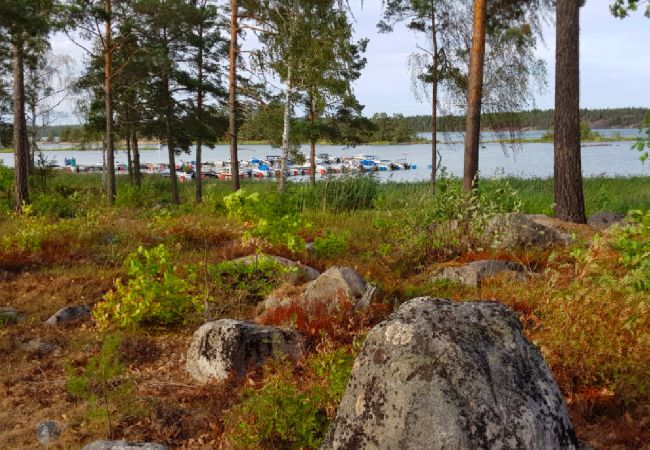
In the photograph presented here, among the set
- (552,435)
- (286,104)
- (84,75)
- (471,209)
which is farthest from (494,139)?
(552,435)

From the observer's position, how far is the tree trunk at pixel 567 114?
10.7 meters

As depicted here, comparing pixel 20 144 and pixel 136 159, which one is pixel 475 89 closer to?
pixel 20 144

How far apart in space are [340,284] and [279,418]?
2.47 metres

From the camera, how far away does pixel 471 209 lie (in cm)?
900

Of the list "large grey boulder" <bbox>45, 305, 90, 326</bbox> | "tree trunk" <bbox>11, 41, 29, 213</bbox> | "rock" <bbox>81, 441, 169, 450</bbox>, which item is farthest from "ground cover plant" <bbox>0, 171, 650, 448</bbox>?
"tree trunk" <bbox>11, 41, 29, 213</bbox>

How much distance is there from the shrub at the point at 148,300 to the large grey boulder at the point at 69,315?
30 centimetres

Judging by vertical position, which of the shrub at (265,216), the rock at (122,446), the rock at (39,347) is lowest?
the rock at (39,347)

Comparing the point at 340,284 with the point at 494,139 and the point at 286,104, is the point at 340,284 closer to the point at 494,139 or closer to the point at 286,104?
the point at 286,104

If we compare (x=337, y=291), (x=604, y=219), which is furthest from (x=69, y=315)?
(x=604, y=219)

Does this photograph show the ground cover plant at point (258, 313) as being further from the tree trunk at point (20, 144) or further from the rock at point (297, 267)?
the tree trunk at point (20, 144)

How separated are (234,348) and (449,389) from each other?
8.50ft

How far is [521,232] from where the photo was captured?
29.8 ft

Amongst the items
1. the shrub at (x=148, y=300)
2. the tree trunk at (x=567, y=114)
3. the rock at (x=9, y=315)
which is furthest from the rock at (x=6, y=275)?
the tree trunk at (x=567, y=114)

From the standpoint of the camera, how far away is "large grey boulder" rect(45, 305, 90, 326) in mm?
6406
